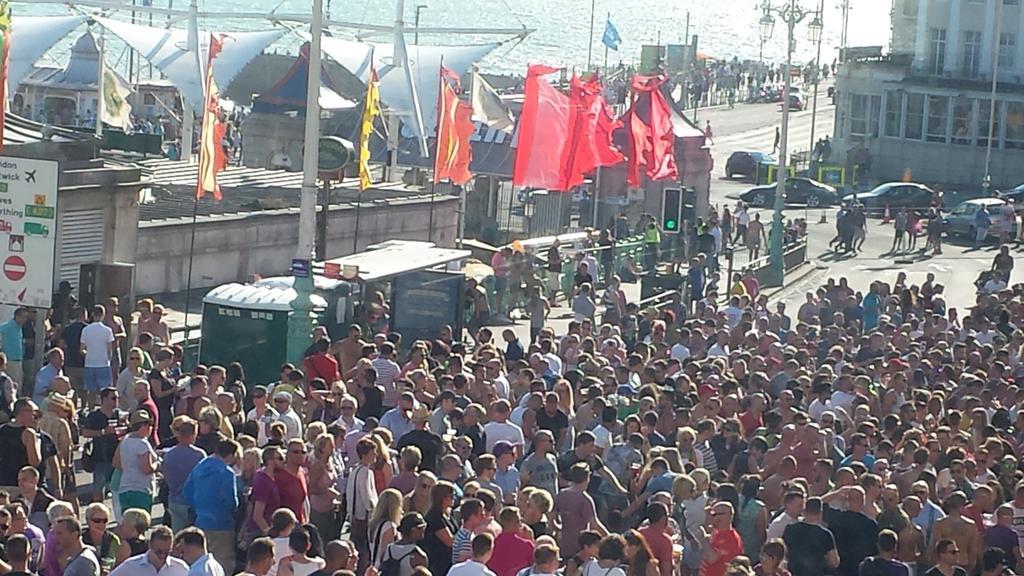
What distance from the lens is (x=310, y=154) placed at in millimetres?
22297

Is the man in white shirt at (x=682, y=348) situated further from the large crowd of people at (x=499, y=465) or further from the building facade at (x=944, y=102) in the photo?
the building facade at (x=944, y=102)

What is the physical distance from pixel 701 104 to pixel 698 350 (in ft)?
235

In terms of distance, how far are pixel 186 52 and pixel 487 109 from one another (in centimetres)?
768

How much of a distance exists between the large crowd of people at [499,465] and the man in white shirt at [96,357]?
21 mm

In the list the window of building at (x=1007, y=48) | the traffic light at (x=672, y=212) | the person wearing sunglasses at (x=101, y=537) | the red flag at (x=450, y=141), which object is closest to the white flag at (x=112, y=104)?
the red flag at (x=450, y=141)

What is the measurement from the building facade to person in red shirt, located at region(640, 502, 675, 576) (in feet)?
180

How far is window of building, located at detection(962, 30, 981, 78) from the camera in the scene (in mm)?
70938

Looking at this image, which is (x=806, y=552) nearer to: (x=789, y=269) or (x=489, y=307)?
(x=489, y=307)

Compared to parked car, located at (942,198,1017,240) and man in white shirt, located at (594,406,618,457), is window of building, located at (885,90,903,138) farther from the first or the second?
man in white shirt, located at (594,406,618,457)

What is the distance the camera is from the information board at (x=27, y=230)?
17391 mm

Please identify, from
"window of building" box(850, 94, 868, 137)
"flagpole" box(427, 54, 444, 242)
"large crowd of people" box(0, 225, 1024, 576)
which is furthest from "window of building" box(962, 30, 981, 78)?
"large crowd of people" box(0, 225, 1024, 576)

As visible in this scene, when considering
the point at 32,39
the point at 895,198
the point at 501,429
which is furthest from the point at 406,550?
the point at 895,198

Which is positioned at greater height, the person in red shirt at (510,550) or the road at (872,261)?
the person in red shirt at (510,550)

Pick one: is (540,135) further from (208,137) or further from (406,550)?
(406,550)
